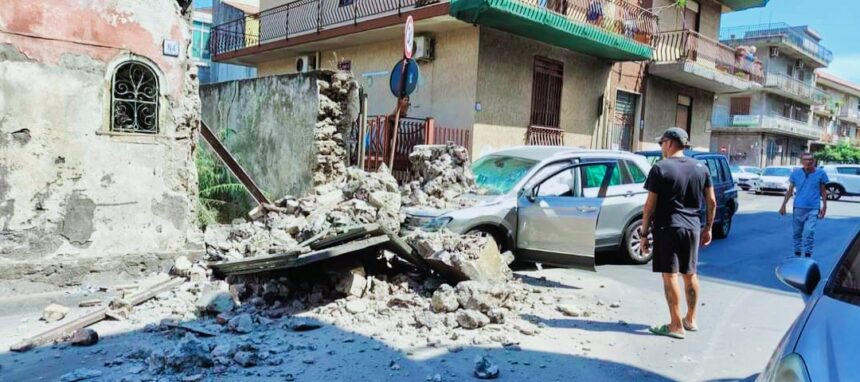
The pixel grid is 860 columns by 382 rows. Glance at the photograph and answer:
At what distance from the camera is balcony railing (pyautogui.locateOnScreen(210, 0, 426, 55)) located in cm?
1439

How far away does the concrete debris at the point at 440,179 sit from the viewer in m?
7.05

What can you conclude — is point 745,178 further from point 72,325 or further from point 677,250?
point 72,325

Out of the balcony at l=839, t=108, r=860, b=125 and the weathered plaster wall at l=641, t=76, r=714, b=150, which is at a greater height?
the balcony at l=839, t=108, r=860, b=125

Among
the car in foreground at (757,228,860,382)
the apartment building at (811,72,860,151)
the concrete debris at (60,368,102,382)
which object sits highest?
the apartment building at (811,72,860,151)

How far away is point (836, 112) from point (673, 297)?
63381 mm

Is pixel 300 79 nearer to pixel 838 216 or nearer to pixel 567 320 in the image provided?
pixel 567 320

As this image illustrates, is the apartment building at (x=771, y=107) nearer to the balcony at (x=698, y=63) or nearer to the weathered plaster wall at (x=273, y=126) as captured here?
the balcony at (x=698, y=63)

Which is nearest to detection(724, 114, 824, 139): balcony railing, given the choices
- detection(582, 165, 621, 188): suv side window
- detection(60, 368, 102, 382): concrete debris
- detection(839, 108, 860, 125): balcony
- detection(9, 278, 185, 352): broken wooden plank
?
detection(839, 108, 860, 125): balcony

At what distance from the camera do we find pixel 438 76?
13.8 m

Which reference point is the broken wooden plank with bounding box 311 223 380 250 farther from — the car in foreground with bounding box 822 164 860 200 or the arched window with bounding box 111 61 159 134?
the car in foreground with bounding box 822 164 860 200

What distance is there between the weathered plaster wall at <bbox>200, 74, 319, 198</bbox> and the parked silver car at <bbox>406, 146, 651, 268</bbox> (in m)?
3.43

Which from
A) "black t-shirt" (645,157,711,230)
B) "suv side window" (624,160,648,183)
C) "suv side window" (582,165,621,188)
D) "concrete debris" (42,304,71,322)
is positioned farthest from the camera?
"suv side window" (624,160,648,183)

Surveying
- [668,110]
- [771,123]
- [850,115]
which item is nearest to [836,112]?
[850,115]

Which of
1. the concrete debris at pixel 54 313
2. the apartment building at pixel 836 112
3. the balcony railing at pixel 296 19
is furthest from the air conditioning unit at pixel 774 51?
the concrete debris at pixel 54 313
